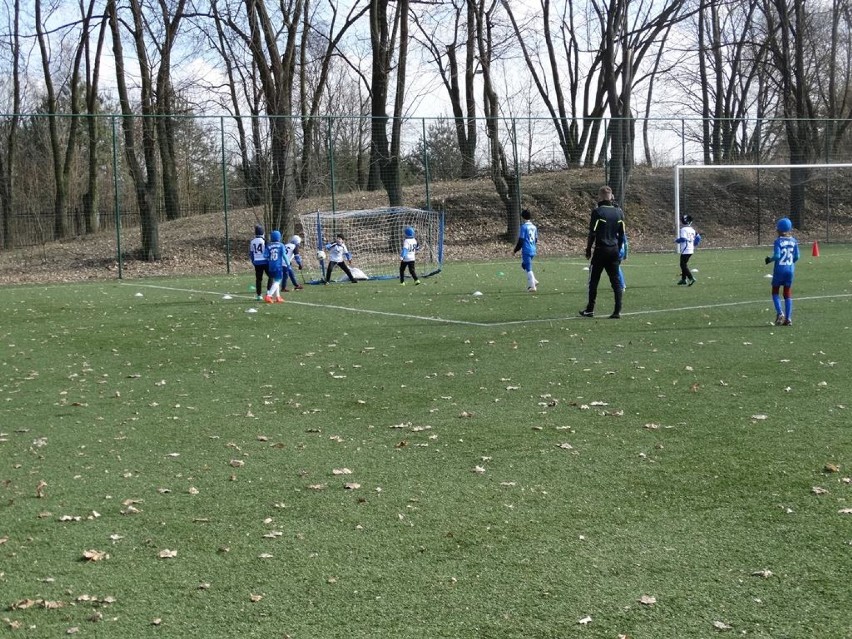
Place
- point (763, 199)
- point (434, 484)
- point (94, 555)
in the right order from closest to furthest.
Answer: point (94, 555) → point (434, 484) → point (763, 199)

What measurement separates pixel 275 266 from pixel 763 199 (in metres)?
27.5

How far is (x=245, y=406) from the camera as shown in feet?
28.3

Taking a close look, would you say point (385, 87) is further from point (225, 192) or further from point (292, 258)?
point (292, 258)

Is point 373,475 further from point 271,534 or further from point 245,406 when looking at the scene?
point 245,406

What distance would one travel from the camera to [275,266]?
730 inches

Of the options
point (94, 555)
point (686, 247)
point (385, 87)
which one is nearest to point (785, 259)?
point (686, 247)

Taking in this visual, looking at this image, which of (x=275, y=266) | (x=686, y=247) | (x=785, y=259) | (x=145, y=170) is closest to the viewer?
(x=785, y=259)

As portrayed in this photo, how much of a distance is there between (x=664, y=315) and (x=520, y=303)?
301 cm

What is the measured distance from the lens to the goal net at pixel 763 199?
38.2 meters

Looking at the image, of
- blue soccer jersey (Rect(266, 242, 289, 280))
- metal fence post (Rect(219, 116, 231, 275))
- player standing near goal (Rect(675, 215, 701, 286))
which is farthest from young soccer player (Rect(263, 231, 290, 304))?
metal fence post (Rect(219, 116, 231, 275))

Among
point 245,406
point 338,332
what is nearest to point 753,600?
point 245,406

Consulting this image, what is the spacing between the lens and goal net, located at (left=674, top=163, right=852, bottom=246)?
38250 mm

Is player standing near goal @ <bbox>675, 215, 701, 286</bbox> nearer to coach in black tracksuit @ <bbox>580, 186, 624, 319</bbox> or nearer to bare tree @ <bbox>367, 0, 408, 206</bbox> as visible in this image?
coach in black tracksuit @ <bbox>580, 186, 624, 319</bbox>

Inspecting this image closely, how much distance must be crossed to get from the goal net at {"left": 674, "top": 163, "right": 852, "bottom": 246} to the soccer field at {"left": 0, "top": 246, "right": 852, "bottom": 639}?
88.8 ft
